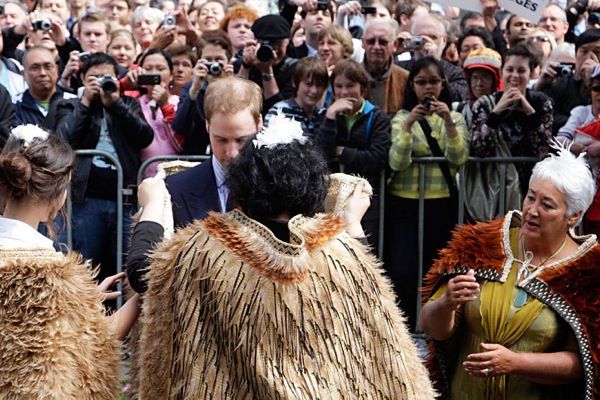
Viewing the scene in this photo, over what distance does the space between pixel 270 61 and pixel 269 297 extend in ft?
16.8

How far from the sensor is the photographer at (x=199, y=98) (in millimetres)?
8469

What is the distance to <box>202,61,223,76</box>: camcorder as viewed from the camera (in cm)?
872

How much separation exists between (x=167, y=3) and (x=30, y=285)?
1000 centimetres

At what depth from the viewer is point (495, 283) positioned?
574cm

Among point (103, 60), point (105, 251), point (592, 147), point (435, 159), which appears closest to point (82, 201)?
point (105, 251)

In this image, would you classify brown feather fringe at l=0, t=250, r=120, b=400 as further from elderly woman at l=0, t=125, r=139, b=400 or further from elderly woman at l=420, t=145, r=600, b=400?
elderly woman at l=420, t=145, r=600, b=400

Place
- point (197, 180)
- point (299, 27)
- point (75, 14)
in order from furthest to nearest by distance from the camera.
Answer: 1. point (75, 14)
2. point (299, 27)
3. point (197, 180)

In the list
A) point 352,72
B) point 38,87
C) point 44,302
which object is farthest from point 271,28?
point 44,302

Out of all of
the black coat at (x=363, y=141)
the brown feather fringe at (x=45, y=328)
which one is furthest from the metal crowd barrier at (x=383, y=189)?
the brown feather fringe at (x=45, y=328)

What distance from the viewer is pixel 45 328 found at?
425 centimetres

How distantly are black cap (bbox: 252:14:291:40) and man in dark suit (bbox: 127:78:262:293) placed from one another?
4.53m

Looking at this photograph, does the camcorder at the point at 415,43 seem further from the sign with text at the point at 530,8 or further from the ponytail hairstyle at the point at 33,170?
the ponytail hairstyle at the point at 33,170

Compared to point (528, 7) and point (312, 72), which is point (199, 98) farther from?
point (528, 7)

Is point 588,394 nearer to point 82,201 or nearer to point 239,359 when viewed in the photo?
point 239,359
